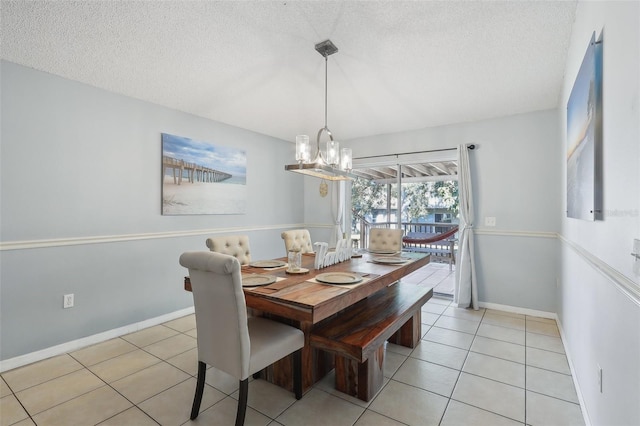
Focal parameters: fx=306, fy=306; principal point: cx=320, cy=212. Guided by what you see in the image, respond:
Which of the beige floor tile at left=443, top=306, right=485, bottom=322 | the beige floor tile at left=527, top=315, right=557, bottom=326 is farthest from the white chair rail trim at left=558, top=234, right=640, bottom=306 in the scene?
the beige floor tile at left=527, top=315, right=557, bottom=326

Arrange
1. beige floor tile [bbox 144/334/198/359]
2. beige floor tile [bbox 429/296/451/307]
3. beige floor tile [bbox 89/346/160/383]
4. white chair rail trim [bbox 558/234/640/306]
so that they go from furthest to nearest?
beige floor tile [bbox 429/296/451/307] → beige floor tile [bbox 144/334/198/359] → beige floor tile [bbox 89/346/160/383] → white chair rail trim [bbox 558/234/640/306]

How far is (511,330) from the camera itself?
3.21m

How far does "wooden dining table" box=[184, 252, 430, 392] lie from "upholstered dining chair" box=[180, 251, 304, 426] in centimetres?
16

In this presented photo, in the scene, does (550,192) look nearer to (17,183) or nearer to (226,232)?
(226,232)

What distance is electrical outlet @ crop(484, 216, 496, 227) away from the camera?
3908 millimetres

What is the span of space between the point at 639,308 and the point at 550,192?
3.14 metres

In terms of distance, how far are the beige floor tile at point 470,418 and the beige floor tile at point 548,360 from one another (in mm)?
902

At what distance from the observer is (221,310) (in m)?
1.71

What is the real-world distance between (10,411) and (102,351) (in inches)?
32.6

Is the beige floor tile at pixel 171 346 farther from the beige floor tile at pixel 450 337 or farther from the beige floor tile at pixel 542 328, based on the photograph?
the beige floor tile at pixel 542 328

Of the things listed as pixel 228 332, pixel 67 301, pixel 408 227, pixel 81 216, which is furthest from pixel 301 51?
pixel 408 227

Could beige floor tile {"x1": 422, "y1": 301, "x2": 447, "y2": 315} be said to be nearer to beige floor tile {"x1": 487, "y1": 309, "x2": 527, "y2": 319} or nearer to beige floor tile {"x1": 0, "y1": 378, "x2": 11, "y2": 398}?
beige floor tile {"x1": 487, "y1": 309, "x2": 527, "y2": 319}

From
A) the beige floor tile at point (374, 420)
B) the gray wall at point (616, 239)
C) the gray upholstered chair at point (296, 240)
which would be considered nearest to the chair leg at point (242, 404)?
the beige floor tile at point (374, 420)

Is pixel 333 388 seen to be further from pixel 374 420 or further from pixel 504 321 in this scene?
pixel 504 321
